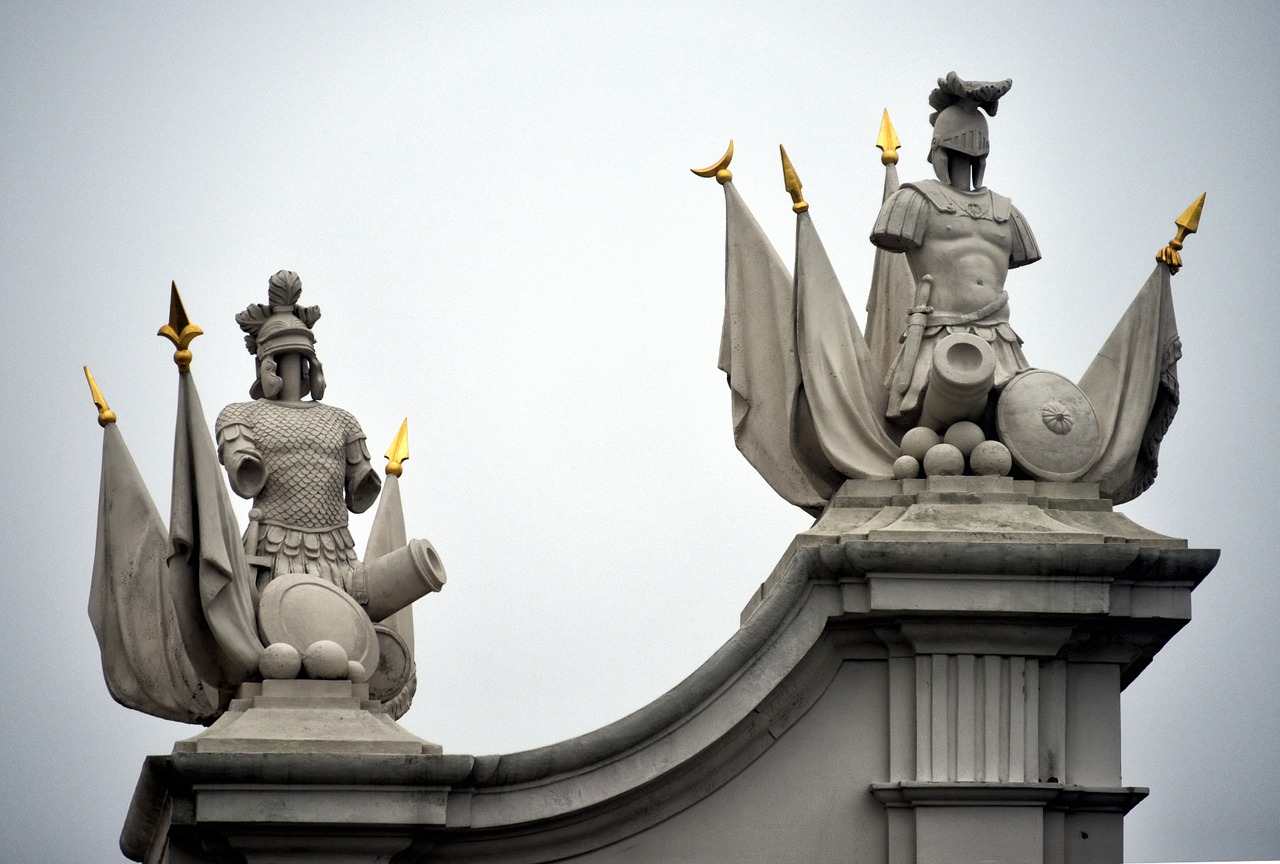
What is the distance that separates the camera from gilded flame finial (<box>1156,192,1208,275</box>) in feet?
49.1

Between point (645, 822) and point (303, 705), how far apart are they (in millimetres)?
1978

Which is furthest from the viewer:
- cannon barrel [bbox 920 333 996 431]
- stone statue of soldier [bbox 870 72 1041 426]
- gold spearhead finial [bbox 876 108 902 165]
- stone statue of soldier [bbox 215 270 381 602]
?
gold spearhead finial [bbox 876 108 902 165]

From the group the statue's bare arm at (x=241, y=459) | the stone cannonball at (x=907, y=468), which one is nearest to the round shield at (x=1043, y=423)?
the stone cannonball at (x=907, y=468)

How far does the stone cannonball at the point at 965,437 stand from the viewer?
1443 centimetres

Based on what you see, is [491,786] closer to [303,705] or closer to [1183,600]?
[303,705]

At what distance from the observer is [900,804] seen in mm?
13867

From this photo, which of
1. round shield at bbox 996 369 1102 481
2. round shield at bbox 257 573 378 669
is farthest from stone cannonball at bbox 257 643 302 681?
round shield at bbox 996 369 1102 481

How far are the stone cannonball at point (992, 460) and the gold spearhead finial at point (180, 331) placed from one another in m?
4.38

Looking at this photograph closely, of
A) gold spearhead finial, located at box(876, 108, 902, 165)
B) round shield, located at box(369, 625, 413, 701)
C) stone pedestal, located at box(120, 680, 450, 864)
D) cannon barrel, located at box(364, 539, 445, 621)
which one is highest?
gold spearhead finial, located at box(876, 108, 902, 165)

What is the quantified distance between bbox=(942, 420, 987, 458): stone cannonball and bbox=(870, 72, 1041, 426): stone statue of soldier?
0.84ft

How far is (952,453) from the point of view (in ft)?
47.1

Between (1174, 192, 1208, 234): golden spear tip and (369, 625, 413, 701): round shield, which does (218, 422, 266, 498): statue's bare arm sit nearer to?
(369, 625, 413, 701): round shield

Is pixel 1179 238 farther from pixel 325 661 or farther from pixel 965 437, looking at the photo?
pixel 325 661

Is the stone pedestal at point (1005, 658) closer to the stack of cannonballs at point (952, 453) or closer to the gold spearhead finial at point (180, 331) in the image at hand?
the stack of cannonballs at point (952, 453)
